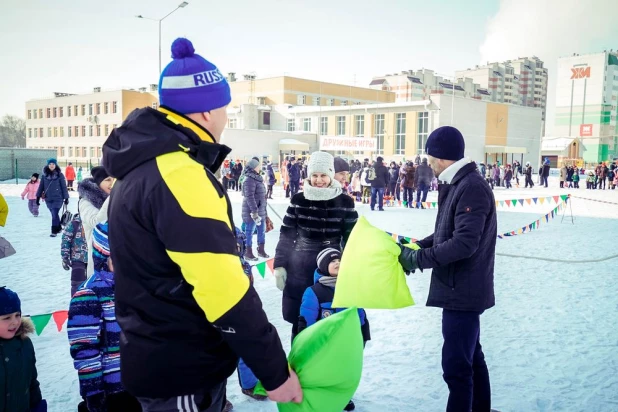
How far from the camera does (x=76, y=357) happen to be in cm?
237

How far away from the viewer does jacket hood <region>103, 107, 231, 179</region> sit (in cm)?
148

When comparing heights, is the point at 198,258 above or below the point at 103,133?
below

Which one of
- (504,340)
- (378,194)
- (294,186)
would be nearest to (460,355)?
(504,340)

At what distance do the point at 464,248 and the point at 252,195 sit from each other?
19.9 feet

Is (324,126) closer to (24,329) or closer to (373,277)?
(373,277)

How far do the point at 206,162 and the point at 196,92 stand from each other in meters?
0.30

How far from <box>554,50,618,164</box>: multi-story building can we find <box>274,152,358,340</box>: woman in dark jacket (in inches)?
3878

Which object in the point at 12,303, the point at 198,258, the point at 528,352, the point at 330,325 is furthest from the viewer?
the point at 528,352

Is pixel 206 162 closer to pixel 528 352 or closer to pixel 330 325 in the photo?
pixel 330 325

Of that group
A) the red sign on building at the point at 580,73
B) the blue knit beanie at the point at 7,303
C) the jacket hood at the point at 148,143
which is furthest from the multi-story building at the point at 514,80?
the jacket hood at the point at 148,143

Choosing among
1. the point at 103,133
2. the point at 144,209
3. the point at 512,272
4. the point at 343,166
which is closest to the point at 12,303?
the point at 144,209

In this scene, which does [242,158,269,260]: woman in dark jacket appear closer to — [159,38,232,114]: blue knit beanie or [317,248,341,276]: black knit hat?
[317,248,341,276]: black knit hat

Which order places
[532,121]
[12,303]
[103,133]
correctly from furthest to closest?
1. [103,133]
2. [532,121]
3. [12,303]

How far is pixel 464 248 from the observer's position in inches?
108
